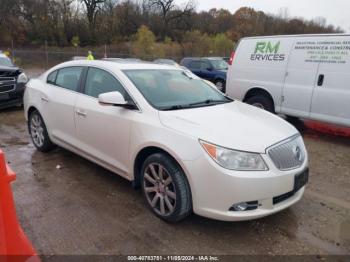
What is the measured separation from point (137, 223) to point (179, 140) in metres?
0.99

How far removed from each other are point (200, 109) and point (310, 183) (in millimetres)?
1957

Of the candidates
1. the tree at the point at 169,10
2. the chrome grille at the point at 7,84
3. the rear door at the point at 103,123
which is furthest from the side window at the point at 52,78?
the tree at the point at 169,10

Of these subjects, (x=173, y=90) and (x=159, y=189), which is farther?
(x=173, y=90)

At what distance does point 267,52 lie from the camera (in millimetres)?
7445

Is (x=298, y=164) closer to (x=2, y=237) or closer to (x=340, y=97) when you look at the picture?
(x=2, y=237)

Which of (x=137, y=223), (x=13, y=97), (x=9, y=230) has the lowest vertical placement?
(x=137, y=223)

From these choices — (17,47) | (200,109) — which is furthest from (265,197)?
(17,47)

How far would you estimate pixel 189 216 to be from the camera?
358 centimetres

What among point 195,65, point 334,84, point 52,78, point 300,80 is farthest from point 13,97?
point 195,65

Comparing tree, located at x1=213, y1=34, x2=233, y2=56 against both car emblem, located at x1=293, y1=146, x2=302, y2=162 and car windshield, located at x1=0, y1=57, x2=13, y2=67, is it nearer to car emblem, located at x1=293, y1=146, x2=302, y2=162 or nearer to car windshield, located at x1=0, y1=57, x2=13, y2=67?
car windshield, located at x1=0, y1=57, x2=13, y2=67

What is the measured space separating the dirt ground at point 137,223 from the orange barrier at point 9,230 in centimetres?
54

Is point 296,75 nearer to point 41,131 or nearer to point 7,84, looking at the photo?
point 41,131

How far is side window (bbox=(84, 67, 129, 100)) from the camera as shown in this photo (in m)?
4.05

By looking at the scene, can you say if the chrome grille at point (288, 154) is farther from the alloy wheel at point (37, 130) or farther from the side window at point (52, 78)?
the alloy wheel at point (37, 130)
